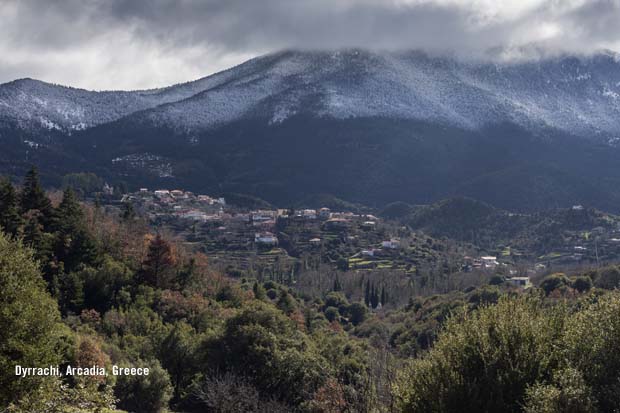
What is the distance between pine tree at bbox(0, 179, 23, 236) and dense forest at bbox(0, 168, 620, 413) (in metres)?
0.11

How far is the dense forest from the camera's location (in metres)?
18.5

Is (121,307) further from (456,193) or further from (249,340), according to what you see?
(456,193)

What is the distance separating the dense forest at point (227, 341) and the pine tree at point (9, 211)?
11 centimetres

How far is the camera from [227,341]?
119 feet

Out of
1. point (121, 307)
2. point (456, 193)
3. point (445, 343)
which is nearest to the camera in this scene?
point (445, 343)

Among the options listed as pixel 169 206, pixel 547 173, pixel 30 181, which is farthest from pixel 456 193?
pixel 30 181

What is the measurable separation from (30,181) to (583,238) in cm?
10781

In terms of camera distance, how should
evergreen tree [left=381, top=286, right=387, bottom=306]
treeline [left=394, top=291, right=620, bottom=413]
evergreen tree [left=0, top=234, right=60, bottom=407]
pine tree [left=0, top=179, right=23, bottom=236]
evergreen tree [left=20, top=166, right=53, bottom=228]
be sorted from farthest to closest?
evergreen tree [left=381, top=286, right=387, bottom=306], evergreen tree [left=20, top=166, right=53, bottom=228], pine tree [left=0, top=179, right=23, bottom=236], evergreen tree [left=0, top=234, right=60, bottom=407], treeline [left=394, top=291, right=620, bottom=413]

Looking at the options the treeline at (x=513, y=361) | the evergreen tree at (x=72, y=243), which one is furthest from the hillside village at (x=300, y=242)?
the treeline at (x=513, y=361)

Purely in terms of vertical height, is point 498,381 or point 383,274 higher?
point 498,381

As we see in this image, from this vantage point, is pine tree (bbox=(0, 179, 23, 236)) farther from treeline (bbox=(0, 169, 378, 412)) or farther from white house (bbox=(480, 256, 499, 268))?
white house (bbox=(480, 256, 499, 268))

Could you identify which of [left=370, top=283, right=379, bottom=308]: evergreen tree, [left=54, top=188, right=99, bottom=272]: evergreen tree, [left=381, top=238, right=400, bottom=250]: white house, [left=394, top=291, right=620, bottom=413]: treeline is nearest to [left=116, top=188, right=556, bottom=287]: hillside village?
[left=381, top=238, right=400, bottom=250]: white house

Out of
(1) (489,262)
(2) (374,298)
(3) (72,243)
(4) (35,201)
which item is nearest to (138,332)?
(3) (72,243)

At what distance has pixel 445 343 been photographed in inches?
800
